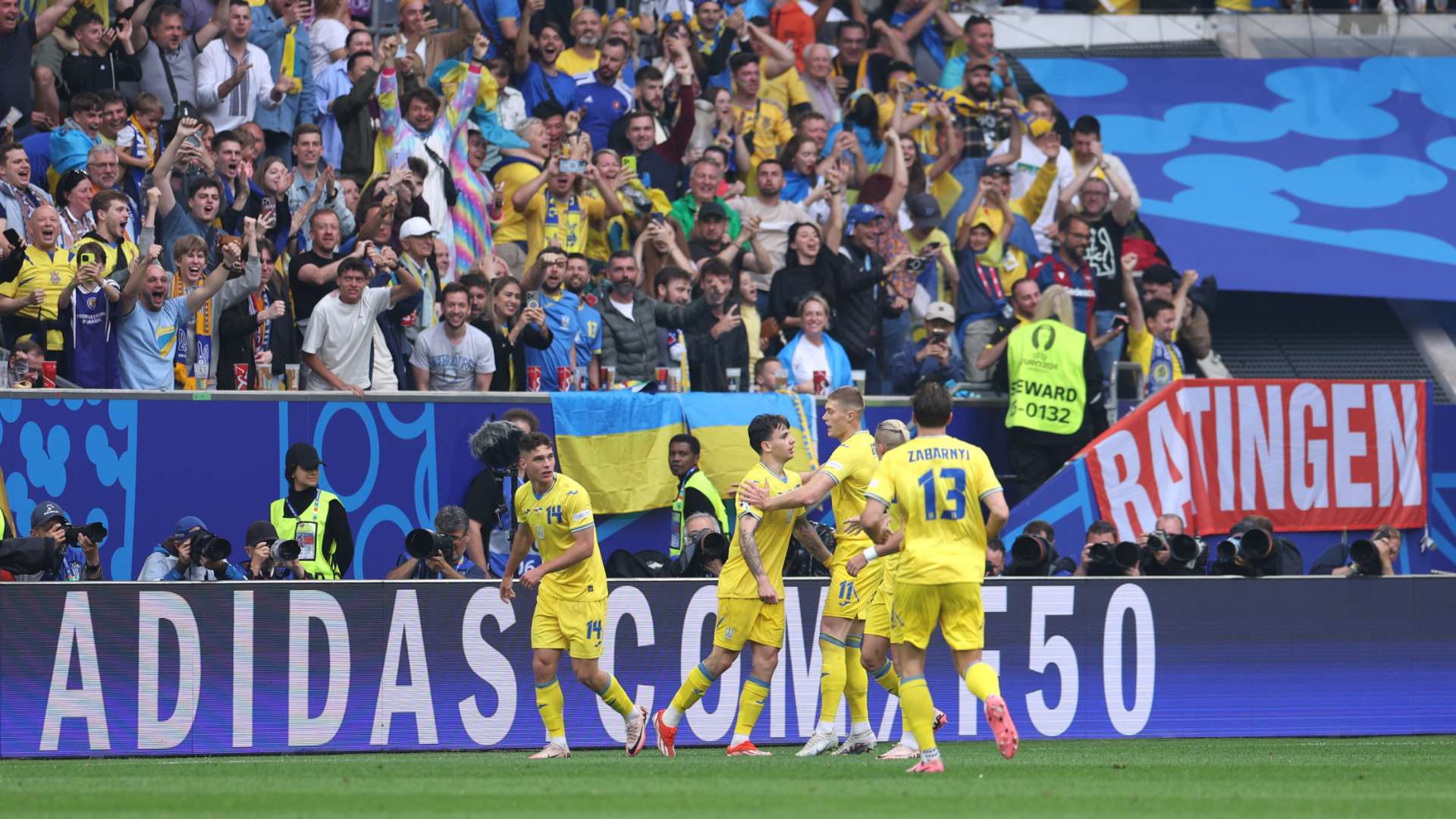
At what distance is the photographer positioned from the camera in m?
18.3

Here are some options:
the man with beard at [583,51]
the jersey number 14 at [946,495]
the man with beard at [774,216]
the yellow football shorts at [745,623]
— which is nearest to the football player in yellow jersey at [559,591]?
the yellow football shorts at [745,623]

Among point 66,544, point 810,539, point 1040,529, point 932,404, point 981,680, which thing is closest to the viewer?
point 981,680

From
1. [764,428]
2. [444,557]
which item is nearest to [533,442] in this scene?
[764,428]

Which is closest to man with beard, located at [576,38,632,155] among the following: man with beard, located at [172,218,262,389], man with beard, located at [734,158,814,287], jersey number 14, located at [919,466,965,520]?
man with beard, located at [734,158,814,287]

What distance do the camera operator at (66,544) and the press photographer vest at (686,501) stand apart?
4.29 metres

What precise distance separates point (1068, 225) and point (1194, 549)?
5.28 metres

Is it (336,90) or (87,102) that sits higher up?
(336,90)

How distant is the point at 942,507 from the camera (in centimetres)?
1131

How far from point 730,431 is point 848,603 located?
380 centimetres

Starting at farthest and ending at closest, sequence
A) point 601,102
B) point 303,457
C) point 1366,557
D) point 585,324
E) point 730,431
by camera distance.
→ point 601,102, point 585,324, point 730,431, point 1366,557, point 303,457

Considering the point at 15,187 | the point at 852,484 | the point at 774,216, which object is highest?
the point at 774,216

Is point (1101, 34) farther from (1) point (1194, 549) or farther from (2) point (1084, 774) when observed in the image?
(2) point (1084, 774)

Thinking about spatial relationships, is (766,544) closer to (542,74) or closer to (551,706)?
(551,706)

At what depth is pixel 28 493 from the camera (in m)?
15.2
